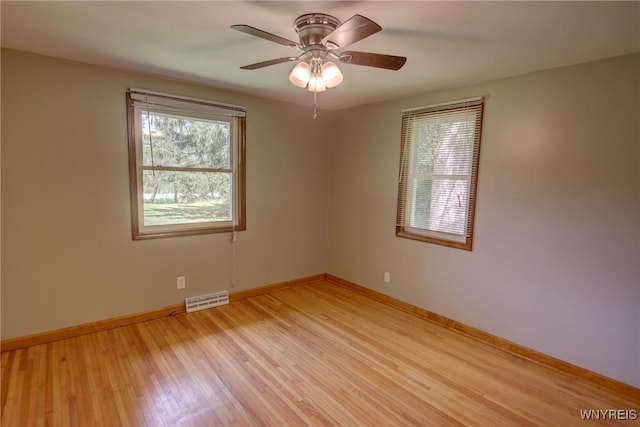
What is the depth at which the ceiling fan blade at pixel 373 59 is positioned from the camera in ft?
5.53

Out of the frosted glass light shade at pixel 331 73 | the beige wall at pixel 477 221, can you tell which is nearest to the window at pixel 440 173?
the beige wall at pixel 477 221

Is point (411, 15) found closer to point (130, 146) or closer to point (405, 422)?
point (405, 422)

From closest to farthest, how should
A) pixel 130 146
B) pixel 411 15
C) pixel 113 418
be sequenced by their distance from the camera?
1. pixel 411 15
2. pixel 113 418
3. pixel 130 146

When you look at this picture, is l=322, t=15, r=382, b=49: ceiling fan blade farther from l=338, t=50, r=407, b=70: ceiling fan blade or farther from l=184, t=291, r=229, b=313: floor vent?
l=184, t=291, r=229, b=313: floor vent

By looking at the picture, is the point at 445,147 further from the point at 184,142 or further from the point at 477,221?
the point at 184,142

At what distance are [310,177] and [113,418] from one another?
302cm

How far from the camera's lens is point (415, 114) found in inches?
130

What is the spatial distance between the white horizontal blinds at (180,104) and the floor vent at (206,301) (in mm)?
1882

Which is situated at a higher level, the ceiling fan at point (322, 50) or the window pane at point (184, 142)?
the ceiling fan at point (322, 50)

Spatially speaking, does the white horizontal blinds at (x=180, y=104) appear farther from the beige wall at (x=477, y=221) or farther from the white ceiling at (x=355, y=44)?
the white ceiling at (x=355, y=44)

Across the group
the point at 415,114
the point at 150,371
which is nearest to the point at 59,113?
the point at 150,371

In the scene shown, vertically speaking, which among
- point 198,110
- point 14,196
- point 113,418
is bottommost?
point 113,418

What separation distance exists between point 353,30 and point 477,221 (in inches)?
83.1

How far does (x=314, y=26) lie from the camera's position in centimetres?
174
